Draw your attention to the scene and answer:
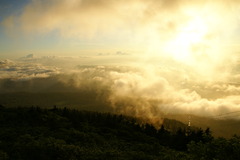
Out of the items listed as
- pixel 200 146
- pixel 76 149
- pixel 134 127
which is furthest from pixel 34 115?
pixel 200 146

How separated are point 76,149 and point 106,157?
7.83m

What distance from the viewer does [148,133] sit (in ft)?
385

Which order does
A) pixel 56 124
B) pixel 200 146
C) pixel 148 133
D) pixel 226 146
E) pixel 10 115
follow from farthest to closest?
pixel 148 133 → pixel 10 115 → pixel 56 124 → pixel 200 146 → pixel 226 146

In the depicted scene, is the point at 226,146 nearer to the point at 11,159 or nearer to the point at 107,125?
the point at 11,159

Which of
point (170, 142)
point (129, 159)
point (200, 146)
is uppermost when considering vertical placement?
point (200, 146)

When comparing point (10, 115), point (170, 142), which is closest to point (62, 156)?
point (170, 142)

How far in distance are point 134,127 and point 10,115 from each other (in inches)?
2786

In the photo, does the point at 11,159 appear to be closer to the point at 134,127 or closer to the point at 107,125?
the point at 107,125

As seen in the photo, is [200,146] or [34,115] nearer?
[200,146]

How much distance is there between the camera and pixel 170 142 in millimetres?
101125

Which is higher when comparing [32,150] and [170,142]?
[32,150]

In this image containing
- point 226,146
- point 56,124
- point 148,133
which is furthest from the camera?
point 148,133

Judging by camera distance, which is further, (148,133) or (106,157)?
(148,133)

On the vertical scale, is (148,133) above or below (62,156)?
below
